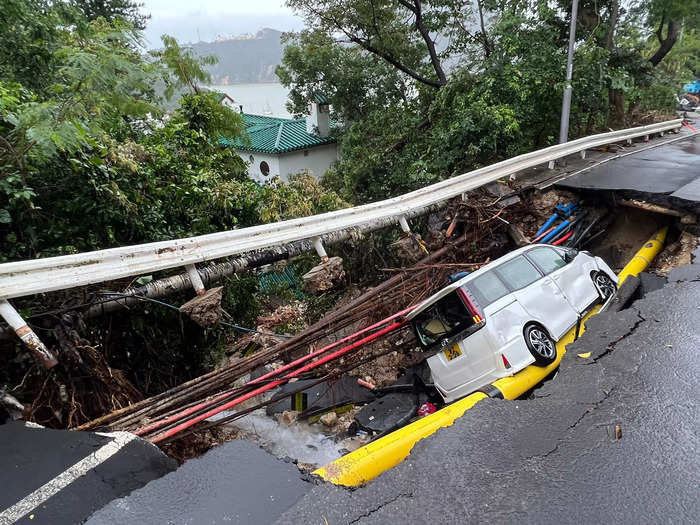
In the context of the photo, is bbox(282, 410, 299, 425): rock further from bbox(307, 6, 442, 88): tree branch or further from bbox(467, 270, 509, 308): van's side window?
bbox(307, 6, 442, 88): tree branch

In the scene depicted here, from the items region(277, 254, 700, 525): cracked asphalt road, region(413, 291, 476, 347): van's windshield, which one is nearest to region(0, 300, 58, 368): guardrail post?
region(277, 254, 700, 525): cracked asphalt road

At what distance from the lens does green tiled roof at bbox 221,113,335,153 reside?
22.4 meters

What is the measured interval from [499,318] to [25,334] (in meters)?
5.19

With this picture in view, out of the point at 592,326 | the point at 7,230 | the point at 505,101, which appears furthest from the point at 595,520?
Answer: the point at 505,101

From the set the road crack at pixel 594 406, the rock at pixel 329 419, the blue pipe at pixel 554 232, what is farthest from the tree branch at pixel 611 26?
the rock at pixel 329 419

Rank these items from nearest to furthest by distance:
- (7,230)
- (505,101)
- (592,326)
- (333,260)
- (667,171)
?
(592,326)
(7,230)
(333,260)
(667,171)
(505,101)

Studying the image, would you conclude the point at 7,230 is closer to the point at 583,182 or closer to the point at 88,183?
the point at 88,183

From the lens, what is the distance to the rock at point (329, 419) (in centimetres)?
638

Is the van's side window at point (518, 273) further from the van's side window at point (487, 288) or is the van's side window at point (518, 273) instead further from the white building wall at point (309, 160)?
the white building wall at point (309, 160)

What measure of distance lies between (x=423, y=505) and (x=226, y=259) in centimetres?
400

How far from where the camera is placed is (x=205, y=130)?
8.92 metres

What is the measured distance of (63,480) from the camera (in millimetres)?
2516

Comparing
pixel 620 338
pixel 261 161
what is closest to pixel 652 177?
pixel 620 338

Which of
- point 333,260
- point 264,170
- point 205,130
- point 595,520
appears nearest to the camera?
point 595,520
